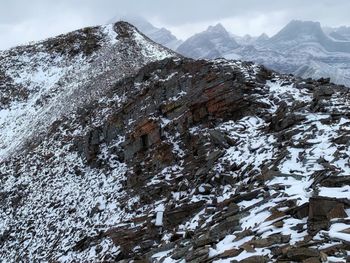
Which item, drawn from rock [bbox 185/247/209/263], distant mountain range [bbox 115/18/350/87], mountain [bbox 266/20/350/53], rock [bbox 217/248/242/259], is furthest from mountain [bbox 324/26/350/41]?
rock [bbox 217/248/242/259]

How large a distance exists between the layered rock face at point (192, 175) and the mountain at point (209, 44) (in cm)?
6940

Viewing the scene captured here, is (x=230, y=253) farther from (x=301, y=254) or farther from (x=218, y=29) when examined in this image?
(x=218, y=29)

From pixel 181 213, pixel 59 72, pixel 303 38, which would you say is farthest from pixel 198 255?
pixel 303 38

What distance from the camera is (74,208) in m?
18.6

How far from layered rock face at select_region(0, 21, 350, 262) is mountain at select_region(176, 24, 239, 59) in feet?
228

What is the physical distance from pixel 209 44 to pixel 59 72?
61022 mm

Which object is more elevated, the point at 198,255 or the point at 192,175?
the point at 192,175

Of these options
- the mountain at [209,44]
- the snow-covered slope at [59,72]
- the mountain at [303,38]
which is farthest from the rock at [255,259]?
the mountain at [303,38]

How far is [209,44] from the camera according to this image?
3927 inches

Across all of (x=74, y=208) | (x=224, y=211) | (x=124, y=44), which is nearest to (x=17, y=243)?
(x=74, y=208)

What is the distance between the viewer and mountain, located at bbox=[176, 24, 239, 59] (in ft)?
309

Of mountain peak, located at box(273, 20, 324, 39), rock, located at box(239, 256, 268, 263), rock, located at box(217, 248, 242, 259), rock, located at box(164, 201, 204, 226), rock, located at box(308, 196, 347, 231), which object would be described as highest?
mountain peak, located at box(273, 20, 324, 39)

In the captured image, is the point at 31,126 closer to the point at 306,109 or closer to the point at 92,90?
the point at 92,90

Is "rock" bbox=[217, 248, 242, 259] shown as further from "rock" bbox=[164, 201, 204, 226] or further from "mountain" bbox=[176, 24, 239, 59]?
"mountain" bbox=[176, 24, 239, 59]
